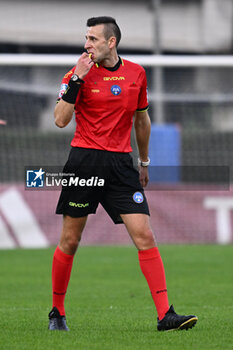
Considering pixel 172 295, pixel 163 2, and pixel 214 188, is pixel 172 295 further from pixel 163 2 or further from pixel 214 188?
pixel 163 2

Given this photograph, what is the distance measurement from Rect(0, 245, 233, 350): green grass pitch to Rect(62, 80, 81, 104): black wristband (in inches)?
63.8

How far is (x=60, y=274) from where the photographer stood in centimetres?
633

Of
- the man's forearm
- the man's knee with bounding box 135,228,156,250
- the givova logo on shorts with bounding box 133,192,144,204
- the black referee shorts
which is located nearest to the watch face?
the man's forearm

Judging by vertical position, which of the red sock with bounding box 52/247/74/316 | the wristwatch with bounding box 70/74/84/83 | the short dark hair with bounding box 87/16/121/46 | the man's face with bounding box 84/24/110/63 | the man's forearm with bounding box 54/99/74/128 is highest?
the short dark hair with bounding box 87/16/121/46

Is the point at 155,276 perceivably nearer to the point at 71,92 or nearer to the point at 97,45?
the point at 71,92

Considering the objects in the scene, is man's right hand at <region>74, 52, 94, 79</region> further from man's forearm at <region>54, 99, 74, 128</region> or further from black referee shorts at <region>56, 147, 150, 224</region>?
black referee shorts at <region>56, 147, 150, 224</region>

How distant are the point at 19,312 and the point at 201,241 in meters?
7.59

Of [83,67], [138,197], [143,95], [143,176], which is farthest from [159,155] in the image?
[83,67]

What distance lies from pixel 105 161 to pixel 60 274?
2.93 feet

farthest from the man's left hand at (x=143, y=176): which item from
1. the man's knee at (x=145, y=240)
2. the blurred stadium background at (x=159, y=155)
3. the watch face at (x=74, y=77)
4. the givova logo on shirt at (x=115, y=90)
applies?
the blurred stadium background at (x=159, y=155)

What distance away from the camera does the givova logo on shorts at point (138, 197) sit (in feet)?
20.4

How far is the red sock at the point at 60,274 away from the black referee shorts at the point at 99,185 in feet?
1.08

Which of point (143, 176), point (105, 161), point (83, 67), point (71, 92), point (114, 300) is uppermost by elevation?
point (83, 67)

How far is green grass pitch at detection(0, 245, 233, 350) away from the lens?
5676 mm
